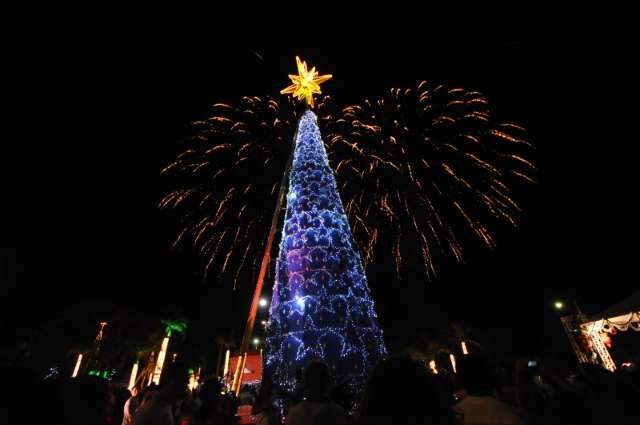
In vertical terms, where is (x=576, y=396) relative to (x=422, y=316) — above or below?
below

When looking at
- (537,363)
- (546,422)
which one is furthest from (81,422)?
(537,363)

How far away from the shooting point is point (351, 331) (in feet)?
35.5

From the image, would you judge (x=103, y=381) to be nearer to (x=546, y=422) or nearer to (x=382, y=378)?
(x=382, y=378)

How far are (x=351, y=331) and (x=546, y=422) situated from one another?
7520mm

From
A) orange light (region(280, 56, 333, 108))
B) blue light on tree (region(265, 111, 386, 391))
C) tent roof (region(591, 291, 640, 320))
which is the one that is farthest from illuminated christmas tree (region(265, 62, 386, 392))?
tent roof (region(591, 291, 640, 320))

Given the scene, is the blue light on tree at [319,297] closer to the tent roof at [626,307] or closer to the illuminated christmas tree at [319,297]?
the illuminated christmas tree at [319,297]

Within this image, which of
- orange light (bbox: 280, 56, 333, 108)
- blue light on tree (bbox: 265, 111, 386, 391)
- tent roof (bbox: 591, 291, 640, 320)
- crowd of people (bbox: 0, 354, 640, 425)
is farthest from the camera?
orange light (bbox: 280, 56, 333, 108)

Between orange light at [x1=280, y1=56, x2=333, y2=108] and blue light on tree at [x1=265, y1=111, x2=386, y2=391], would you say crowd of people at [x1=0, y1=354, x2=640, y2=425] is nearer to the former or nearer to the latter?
blue light on tree at [x1=265, y1=111, x2=386, y2=391]

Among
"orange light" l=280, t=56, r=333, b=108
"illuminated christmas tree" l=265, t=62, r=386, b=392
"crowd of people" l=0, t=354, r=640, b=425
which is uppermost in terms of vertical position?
"orange light" l=280, t=56, r=333, b=108

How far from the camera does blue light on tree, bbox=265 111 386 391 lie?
10.4m

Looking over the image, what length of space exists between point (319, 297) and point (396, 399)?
9.39 m

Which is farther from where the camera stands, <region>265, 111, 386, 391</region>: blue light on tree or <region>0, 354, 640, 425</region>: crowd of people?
<region>265, 111, 386, 391</region>: blue light on tree

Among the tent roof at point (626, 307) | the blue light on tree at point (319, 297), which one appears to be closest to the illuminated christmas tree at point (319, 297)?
the blue light on tree at point (319, 297)

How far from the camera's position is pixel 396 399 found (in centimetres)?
204
